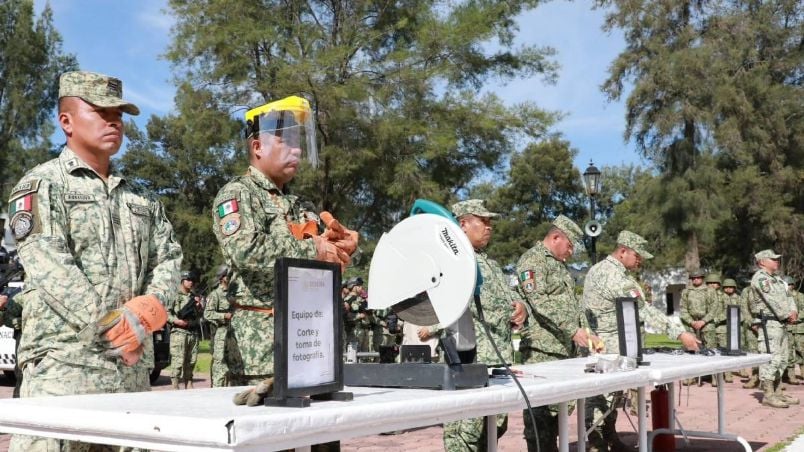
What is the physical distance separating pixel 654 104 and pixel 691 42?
2506 mm

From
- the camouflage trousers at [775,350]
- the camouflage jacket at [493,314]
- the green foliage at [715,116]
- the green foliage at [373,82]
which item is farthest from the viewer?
the green foliage at [715,116]

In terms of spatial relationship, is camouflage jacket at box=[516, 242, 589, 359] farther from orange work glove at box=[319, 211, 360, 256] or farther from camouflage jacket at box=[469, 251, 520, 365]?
orange work glove at box=[319, 211, 360, 256]

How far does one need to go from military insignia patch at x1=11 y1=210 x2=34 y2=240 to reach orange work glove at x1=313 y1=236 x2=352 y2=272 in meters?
1.12

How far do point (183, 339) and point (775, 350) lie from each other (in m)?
9.03

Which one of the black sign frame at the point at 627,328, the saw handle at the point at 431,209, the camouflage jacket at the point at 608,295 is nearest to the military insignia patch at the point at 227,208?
the saw handle at the point at 431,209

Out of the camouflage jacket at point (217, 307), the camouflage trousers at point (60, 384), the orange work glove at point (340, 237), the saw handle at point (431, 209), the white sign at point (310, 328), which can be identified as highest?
the saw handle at point (431, 209)

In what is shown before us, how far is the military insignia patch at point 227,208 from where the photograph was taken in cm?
371

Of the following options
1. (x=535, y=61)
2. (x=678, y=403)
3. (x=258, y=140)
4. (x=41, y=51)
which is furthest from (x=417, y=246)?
(x=41, y=51)

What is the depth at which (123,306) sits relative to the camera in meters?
3.11

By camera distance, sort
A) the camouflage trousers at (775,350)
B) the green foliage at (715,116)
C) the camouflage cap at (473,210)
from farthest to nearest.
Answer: the green foliage at (715,116), the camouflage trousers at (775,350), the camouflage cap at (473,210)

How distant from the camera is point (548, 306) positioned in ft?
23.5

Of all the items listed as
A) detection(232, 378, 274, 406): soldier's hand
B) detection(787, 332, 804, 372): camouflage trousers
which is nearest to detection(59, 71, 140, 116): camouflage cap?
detection(232, 378, 274, 406): soldier's hand

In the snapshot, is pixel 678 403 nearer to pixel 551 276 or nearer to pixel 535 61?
pixel 551 276

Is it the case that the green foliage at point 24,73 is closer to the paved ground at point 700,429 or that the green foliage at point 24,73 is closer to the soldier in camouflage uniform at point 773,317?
the paved ground at point 700,429
